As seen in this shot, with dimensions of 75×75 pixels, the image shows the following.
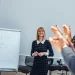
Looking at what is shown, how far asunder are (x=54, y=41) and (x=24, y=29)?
3.90 metres

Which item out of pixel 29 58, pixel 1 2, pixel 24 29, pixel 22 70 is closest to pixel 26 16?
pixel 24 29

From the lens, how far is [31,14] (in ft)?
15.4

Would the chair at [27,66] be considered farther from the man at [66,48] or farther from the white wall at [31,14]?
the man at [66,48]

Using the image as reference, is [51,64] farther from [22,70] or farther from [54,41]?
[54,41]

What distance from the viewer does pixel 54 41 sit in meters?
0.79

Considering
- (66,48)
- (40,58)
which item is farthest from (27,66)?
(66,48)

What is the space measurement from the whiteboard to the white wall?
0.47m

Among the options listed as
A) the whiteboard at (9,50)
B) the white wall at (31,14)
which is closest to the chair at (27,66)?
the whiteboard at (9,50)

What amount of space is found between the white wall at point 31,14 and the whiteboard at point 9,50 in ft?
1.53

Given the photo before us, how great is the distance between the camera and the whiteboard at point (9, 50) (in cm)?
417

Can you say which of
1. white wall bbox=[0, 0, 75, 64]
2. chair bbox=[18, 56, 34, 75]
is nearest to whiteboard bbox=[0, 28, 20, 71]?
chair bbox=[18, 56, 34, 75]

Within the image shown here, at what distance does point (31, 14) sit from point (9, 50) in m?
1.04

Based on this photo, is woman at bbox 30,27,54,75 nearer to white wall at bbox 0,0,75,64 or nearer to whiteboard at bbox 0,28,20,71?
whiteboard at bbox 0,28,20,71

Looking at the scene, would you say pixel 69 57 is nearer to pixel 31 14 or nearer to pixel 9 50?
pixel 9 50
